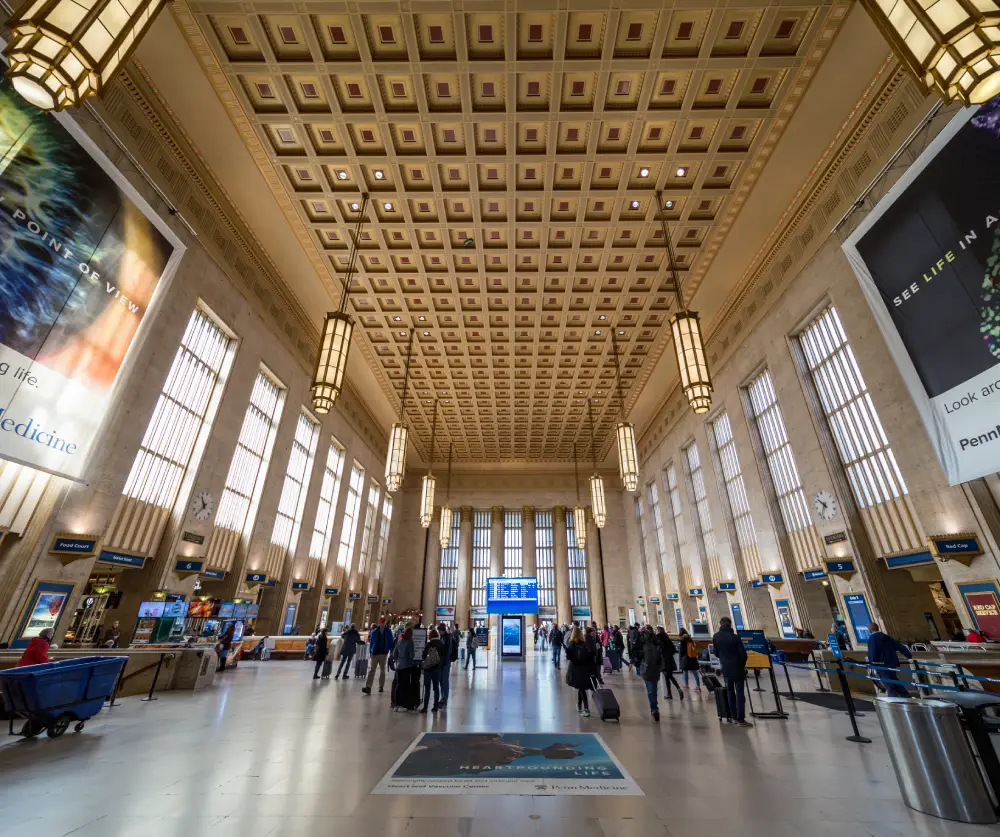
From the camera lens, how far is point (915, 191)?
26.8 feet

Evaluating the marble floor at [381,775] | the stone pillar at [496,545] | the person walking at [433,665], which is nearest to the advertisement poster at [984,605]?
the marble floor at [381,775]

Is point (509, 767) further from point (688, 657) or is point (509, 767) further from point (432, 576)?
point (432, 576)

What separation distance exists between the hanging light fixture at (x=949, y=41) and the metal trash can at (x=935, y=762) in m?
4.31

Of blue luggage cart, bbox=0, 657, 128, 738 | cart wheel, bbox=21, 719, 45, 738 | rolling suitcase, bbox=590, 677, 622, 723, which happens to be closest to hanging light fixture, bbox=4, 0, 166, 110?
blue luggage cart, bbox=0, 657, 128, 738

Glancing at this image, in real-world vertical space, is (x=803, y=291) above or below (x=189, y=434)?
above

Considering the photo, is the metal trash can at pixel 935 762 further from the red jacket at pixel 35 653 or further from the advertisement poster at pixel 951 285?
the red jacket at pixel 35 653

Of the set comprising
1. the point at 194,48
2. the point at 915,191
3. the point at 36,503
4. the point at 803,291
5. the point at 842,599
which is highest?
the point at 194,48

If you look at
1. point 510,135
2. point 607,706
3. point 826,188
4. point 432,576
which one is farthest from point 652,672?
point 432,576

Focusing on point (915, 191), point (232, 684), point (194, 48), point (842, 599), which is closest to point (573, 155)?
point (915, 191)

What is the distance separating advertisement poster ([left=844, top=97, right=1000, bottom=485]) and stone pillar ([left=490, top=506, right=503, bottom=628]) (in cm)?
2703

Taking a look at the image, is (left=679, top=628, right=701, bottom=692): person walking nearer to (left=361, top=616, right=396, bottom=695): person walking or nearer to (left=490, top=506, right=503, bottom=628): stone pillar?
(left=361, top=616, right=396, bottom=695): person walking

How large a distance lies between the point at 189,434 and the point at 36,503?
4.54 meters

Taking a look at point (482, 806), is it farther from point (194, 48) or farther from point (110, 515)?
point (194, 48)

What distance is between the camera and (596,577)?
31.3m
